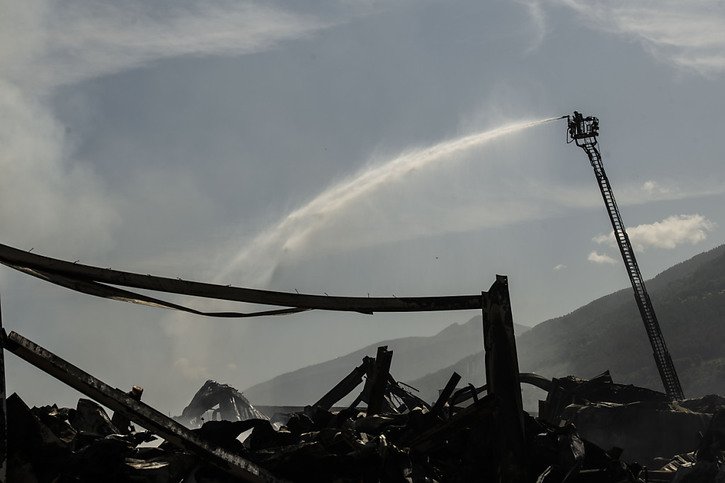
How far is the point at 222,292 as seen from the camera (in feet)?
16.1

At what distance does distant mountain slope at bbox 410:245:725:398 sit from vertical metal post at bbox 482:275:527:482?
59.7 meters

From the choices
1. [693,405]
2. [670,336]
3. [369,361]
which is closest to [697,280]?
[670,336]

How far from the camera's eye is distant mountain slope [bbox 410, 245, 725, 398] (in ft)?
233

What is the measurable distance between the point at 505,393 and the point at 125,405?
8.50ft

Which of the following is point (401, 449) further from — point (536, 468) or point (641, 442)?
point (641, 442)

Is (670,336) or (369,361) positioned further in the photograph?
(670,336)

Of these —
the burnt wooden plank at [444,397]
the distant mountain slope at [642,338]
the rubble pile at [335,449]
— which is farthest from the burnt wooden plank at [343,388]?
the distant mountain slope at [642,338]

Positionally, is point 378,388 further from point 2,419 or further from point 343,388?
point 343,388

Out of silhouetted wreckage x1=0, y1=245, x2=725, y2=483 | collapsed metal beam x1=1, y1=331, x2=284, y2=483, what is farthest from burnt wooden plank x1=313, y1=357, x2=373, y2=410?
collapsed metal beam x1=1, y1=331, x2=284, y2=483

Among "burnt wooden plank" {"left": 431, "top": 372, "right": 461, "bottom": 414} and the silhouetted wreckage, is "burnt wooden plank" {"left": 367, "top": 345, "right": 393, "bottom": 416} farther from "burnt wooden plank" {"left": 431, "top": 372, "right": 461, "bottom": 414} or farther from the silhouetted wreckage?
"burnt wooden plank" {"left": 431, "top": 372, "right": 461, "bottom": 414}

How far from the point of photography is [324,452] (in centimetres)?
554

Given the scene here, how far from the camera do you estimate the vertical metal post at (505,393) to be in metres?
5.39

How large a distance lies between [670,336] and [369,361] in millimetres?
78175

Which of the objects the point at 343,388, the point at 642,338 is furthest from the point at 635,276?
the point at 642,338
